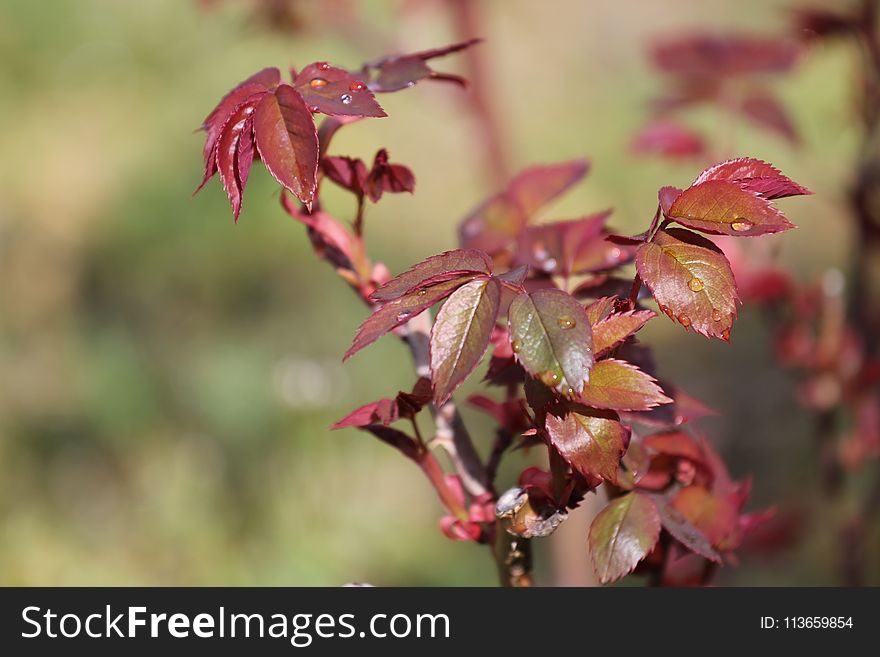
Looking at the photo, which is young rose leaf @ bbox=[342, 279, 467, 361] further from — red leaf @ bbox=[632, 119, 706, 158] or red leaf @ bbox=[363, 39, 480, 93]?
red leaf @ bbox=[632, 119, 706, 158]

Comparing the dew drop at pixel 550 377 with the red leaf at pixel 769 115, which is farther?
the red leaf at pixel 769 115

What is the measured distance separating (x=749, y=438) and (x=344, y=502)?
0.95 meters

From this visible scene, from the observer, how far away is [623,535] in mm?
707

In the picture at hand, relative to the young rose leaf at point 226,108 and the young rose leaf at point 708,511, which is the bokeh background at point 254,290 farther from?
the young rose leaf at point 226,108

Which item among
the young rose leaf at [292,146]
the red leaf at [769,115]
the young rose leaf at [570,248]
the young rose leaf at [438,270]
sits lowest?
the young rose leaf at [438,270]

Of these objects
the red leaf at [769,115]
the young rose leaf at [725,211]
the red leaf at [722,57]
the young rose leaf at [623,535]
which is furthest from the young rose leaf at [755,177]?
the red leaf at [722,57]

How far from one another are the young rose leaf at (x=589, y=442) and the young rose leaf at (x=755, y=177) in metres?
0.17

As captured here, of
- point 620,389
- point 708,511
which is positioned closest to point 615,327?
point 620,389


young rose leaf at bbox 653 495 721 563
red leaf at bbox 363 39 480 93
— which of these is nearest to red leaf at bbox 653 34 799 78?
red leaf at bbox 363 39 480 93

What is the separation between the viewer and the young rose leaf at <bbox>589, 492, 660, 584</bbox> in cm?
69

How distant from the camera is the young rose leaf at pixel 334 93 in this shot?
25.8 inches

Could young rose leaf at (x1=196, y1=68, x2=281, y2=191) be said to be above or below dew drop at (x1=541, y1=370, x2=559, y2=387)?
above

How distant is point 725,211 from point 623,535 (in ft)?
0.76

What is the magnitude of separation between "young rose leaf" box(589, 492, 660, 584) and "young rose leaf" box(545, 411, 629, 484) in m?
0.08
